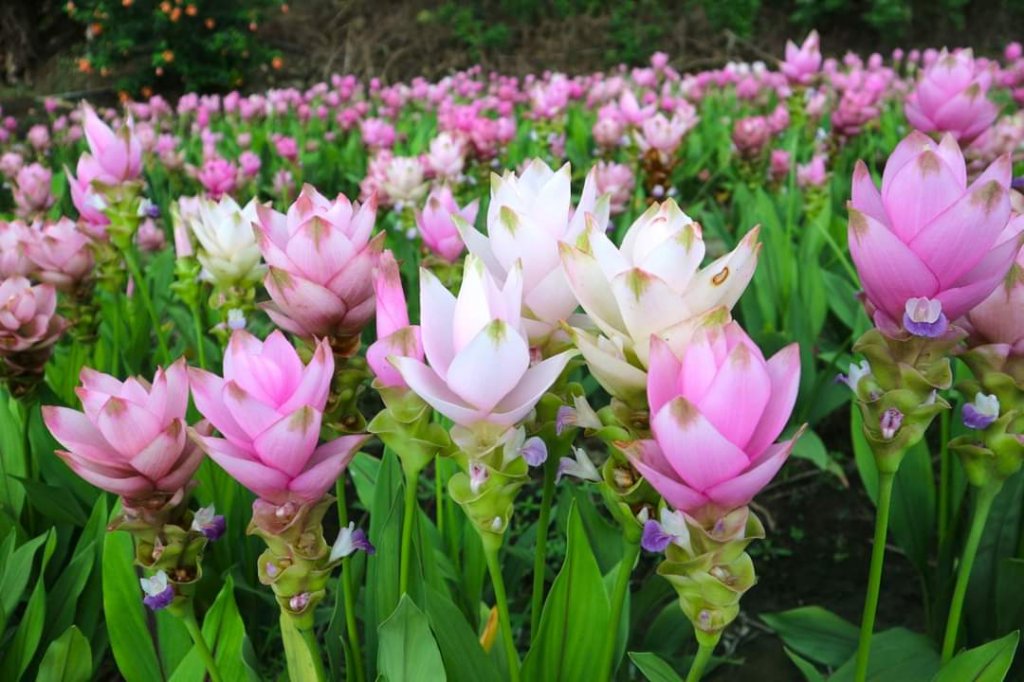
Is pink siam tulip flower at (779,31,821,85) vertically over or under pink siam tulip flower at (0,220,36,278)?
under

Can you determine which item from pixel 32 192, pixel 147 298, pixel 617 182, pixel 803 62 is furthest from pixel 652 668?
pixel 803 62

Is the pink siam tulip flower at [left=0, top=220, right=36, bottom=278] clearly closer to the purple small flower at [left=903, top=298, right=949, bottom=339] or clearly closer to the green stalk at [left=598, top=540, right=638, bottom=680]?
the green stalk at [left=598, top=540, right=638, bottom=680]

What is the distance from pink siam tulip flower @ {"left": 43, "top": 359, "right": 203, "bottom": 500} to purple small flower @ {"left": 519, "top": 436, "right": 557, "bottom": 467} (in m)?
0.34

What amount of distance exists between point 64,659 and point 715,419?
40.6 inches

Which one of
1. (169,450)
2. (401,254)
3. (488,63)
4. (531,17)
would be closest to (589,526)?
(169,450)

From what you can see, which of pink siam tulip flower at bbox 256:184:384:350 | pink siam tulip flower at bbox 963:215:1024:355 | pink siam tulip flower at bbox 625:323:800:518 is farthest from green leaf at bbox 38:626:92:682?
pink siam tulip flower at bbox 963:215:1024:355

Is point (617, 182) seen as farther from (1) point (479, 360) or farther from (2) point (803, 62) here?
(1) point (479, 360)

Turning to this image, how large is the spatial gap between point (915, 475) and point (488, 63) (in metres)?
11.2

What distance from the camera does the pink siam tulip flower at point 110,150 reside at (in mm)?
1762

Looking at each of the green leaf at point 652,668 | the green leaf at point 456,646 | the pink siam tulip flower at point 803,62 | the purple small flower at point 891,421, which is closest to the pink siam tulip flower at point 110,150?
the green leaf at point 456,646

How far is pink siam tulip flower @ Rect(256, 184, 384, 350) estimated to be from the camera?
0.93 m

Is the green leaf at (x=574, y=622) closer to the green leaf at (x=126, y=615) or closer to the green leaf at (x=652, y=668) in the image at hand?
the green leaf at (x=652, y=668)

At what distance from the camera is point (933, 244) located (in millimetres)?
778

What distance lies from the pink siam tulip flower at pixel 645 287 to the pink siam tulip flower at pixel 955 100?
1.51m
